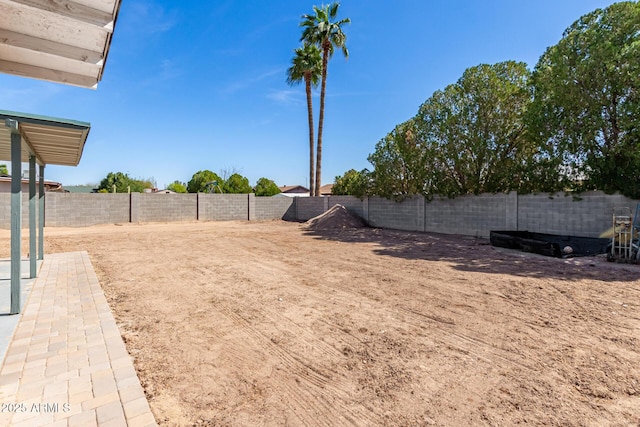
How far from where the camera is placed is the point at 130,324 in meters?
3.96

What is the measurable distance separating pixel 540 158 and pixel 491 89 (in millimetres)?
3513

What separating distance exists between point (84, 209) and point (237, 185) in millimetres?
A: 21791

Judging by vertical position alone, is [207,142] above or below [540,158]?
above

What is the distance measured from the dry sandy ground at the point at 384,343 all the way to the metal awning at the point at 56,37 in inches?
107

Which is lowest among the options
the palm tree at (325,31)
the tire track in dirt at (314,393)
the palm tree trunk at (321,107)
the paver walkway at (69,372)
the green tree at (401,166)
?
the tire track in dirt at (314,393)

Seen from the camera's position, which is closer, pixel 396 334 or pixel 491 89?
pixel 396 334

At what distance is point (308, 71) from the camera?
Result: 23.3 m

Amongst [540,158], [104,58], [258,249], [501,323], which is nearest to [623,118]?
[540,158]

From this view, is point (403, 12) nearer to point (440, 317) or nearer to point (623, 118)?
point (623, 118)

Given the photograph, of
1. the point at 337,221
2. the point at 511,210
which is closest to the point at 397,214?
the point at 337,221

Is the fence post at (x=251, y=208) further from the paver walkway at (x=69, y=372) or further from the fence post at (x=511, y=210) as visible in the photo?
the paver walkway at (x=69, y=372)

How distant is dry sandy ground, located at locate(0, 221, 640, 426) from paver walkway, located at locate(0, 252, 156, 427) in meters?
0.18

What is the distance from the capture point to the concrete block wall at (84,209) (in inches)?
683

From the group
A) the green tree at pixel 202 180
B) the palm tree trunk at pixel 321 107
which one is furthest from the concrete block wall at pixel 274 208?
the green tree at pixel 202 180
